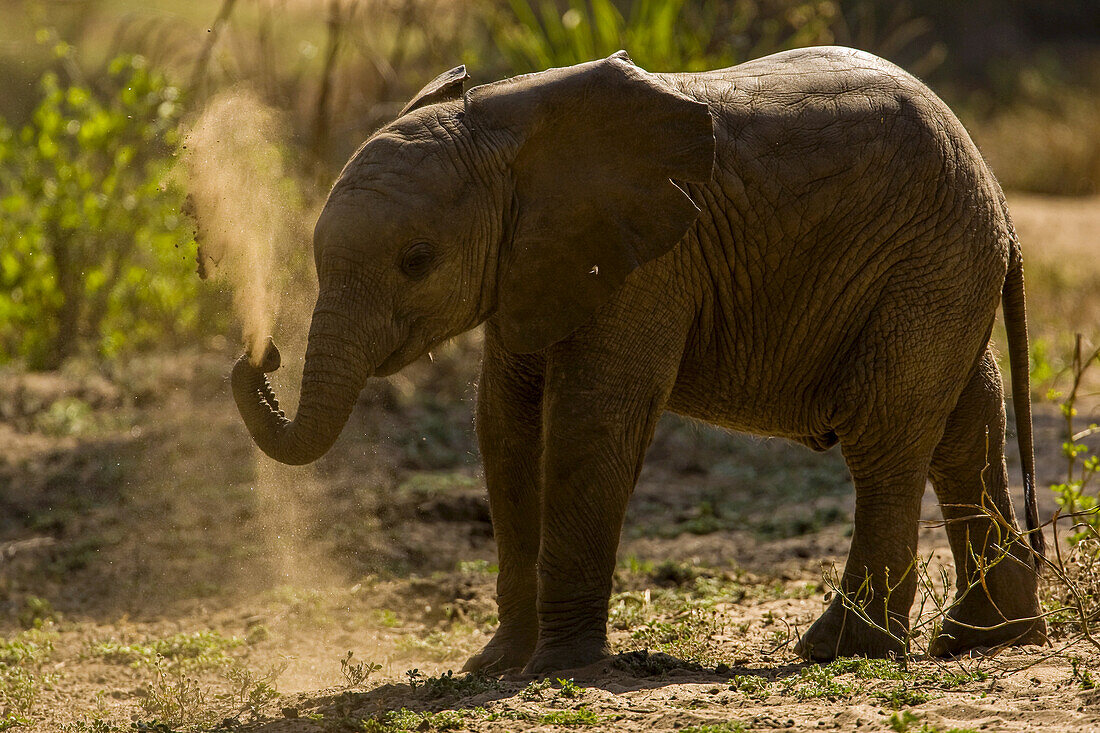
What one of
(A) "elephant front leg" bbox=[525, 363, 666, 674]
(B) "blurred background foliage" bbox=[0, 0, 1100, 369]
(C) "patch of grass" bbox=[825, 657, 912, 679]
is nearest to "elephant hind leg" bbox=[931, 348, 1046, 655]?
(C) "patch of grass" bbox=[825, 657, 912, 679]

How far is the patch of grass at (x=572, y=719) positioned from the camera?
4.30 metres

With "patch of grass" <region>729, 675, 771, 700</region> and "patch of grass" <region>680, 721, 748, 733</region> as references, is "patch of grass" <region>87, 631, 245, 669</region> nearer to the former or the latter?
"patch of grass" <region>729, 675, 771, 700</region>

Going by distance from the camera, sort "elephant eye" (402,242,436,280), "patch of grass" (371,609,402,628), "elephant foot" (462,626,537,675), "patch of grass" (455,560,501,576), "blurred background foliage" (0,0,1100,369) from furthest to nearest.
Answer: "blurred background foliage" (0,0,1100,369) < "patch of grass" (455,560,501,576) < "patch of grass" (371,609,402,628) < "elephant foot" (462,626,537,675) < "elephant eye" (402,242,436,280)

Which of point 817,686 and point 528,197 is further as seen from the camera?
point 528,197

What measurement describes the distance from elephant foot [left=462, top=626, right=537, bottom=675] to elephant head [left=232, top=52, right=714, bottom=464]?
1478 mm

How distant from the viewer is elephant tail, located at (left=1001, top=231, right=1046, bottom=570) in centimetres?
589

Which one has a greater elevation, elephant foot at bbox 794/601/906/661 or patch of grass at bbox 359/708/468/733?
patch of grass at bbox 359/708/468/733

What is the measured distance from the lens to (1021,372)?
601 cm

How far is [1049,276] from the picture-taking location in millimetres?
14328

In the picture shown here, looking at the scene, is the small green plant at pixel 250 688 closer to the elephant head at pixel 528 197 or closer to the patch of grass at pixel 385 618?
the patch of grass at pixel 385 618

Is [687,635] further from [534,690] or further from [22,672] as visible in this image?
[22,672]

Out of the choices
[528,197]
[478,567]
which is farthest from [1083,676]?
[478,567]

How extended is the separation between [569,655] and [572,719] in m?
0.77

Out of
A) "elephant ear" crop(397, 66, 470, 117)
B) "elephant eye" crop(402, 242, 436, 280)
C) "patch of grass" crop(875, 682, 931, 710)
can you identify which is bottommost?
"patch of grass" crop(875, 682, 931, 710)
